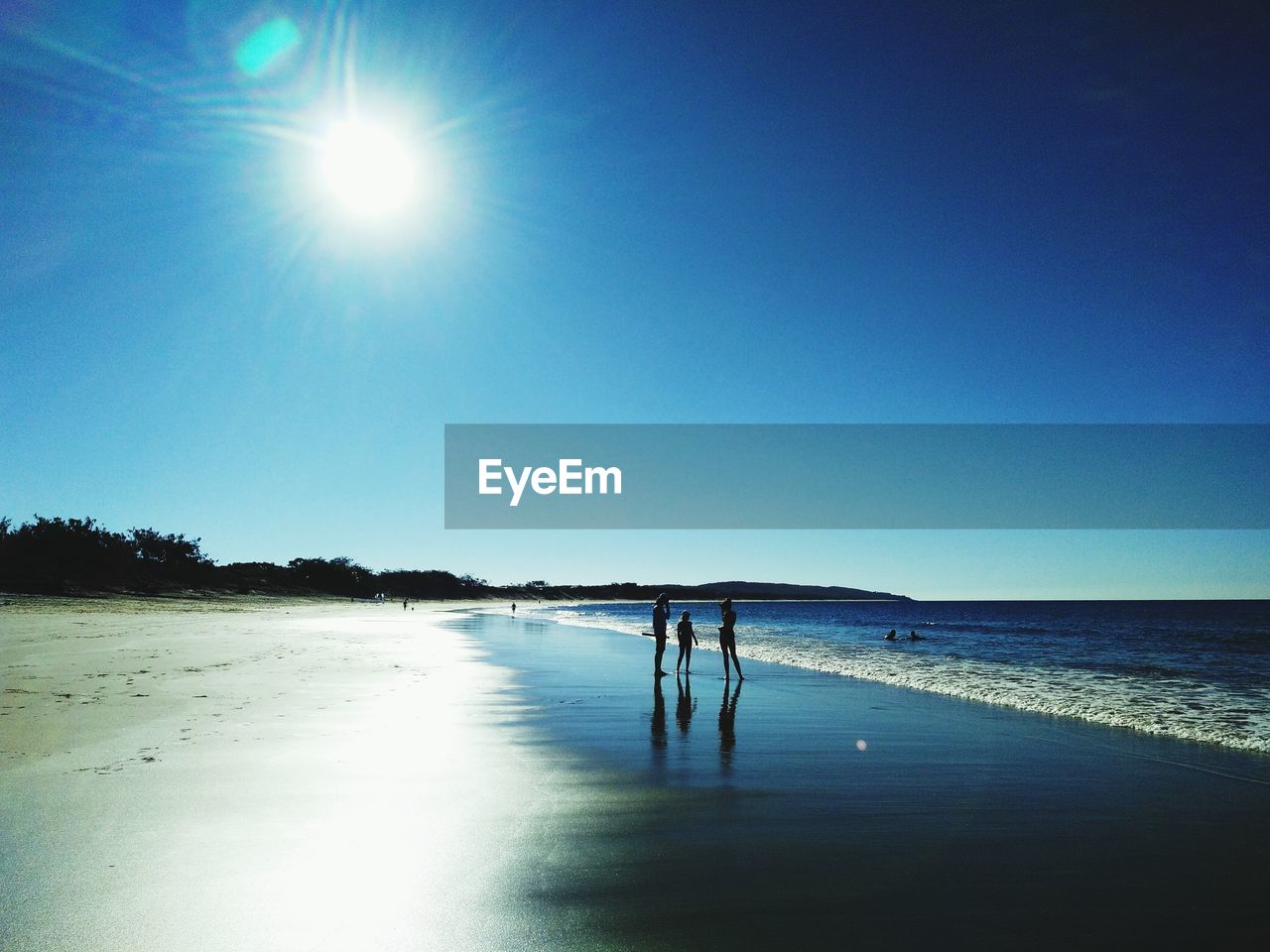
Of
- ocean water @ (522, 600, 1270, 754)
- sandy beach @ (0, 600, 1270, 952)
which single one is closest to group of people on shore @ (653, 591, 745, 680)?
ocean water @ (522, 600, 1270, 754)

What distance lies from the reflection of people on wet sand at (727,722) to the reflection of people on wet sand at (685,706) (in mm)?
630

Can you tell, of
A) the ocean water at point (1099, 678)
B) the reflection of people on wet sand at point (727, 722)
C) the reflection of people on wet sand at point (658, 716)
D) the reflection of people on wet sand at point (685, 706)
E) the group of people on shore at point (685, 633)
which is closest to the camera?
the reflection of people on wet sand at point (727, 722)

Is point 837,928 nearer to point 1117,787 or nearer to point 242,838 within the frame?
point 242,838

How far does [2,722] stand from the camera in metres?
10.8

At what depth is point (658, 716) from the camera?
14008 mm

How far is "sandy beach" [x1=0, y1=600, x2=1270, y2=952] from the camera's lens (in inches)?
193

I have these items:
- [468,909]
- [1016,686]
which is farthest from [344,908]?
→ [1016,686]

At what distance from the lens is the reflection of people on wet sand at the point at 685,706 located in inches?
520

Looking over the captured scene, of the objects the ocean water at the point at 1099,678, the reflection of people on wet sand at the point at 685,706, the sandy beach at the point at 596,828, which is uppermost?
the sandy beach at the point at 596,828

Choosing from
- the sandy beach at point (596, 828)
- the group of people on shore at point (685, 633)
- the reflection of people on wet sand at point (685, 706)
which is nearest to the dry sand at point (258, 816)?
the sandy beach at point (596, 828)

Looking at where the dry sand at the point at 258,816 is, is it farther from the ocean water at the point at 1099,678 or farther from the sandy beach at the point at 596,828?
the ocean water at the point at 1099,678

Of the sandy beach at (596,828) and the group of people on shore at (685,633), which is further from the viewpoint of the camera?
the group of people on shore at (685,633)

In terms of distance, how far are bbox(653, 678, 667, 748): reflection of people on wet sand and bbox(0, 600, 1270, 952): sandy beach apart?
0.64 feet

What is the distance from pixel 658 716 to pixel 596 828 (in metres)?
7.22
